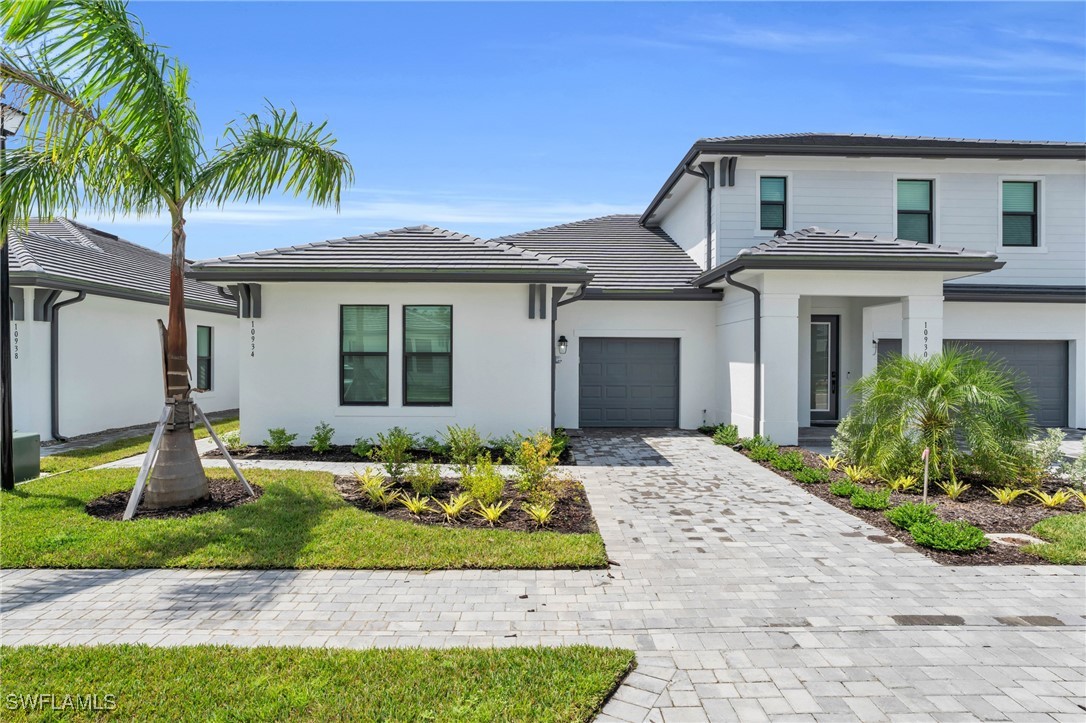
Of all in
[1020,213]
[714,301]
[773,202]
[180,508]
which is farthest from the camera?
[1020,213]

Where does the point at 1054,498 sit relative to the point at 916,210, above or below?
below

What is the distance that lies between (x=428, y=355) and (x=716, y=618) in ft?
23.6

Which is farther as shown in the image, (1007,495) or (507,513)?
(1007,495)

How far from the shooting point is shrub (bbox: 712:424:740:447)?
10695 millimetres

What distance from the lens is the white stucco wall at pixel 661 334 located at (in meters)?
12.7

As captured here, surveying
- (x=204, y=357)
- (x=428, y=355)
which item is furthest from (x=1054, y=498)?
(x=204, y=357)

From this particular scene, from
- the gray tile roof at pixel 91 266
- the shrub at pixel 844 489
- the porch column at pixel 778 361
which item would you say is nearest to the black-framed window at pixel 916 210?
the porch column at pixel 778 361

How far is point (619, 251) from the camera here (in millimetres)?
14500

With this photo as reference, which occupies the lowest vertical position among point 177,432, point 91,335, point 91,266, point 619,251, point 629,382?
point 177,432

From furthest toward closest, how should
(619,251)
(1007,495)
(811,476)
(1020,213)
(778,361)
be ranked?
(619,251) → (1020,213) → (778,361) → (811,476) → (1007,495)

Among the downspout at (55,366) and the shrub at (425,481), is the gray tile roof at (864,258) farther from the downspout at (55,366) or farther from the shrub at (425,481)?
the downspout at (55,366)

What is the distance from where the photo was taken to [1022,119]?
13.0 metres

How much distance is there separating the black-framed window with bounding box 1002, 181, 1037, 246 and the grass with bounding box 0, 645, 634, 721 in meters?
14.9

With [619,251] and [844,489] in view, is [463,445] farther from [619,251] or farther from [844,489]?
[619,251]
